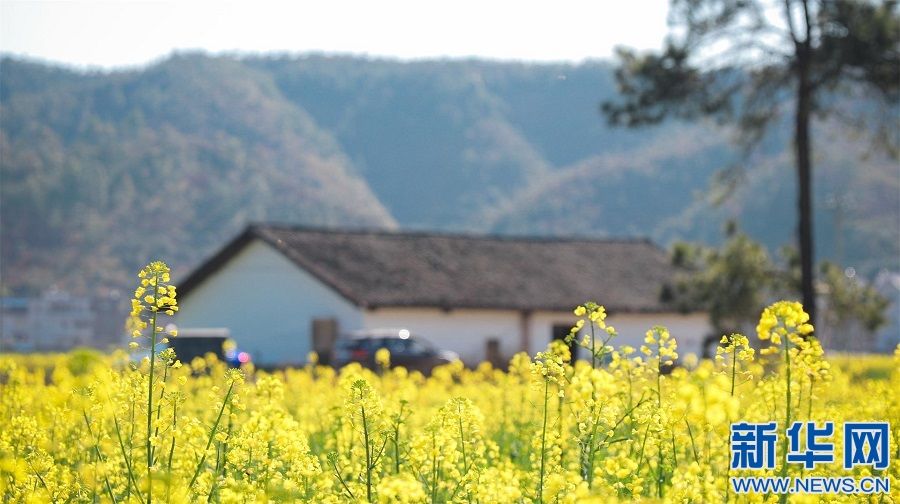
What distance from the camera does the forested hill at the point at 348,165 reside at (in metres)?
82.8

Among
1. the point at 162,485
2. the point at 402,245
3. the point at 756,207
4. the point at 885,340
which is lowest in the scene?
the point at 162,485

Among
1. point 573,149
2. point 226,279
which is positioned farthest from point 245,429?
point 573,149

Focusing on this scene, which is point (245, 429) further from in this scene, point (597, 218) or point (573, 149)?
point (573, 149)

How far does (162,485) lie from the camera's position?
14.3 feet

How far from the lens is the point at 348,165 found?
13150 centimetres

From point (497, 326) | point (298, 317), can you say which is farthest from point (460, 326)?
point (298, 317)

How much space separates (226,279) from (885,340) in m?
60.9

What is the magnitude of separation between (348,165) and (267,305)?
98.7m

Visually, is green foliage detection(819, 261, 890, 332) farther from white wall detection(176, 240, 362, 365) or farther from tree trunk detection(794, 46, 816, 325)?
white wall detection(176, 240, 362, 365)

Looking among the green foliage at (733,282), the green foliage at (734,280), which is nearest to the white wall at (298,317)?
the green foliage at (734,280)

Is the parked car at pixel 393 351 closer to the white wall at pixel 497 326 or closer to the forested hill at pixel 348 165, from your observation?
the white wall at pixel 497 326

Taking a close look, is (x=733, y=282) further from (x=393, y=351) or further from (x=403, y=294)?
(x=403, y=294)

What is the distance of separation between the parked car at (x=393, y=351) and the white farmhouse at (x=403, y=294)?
2.57 m

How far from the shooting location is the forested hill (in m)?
82.8
